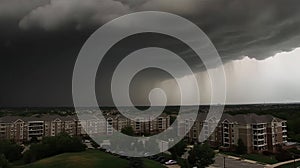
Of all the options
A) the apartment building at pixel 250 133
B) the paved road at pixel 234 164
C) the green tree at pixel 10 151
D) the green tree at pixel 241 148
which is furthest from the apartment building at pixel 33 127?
the paved road at pixel 234 164

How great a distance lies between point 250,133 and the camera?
1692 inches

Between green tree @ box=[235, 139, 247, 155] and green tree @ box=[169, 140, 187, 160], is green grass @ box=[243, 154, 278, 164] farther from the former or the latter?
green tree @ box=[169, 140, 187, 160]

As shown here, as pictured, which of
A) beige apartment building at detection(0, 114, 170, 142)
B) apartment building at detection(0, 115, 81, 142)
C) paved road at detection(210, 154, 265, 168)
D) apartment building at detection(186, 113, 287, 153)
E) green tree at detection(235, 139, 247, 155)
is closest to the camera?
paved road at detection(210, 154, 265, 168)

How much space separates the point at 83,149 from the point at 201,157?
16.8 m

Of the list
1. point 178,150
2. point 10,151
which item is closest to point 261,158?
point 178,150

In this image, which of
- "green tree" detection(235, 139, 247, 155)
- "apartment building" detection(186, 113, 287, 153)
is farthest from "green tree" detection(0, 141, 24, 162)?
"green tree" detection(235, 139, 247, 155)

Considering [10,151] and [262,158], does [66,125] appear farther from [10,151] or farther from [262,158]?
[262,158]

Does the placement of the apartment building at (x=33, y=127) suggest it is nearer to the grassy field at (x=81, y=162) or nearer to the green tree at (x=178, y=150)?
the grassy field at (x=81, y=162)

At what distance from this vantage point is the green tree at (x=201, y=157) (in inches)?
1169

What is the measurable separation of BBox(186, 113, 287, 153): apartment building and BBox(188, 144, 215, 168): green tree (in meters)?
→ 15.2

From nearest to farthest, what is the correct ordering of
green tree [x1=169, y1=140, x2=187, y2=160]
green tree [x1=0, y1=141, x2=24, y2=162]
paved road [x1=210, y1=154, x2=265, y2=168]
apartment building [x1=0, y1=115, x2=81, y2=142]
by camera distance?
paved road [x1=210, y1=154, x2=265, y2=168]
green tree [x1=0, y1=141, x2=24, y2=162]
green tree [x1=169, y1=140, x2=187, y2=160]
apartment building [x1=0, y1=115, x2=81, y2=142]

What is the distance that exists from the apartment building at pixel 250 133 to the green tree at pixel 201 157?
1519cm

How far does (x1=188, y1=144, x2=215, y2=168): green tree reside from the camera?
97.4 feet

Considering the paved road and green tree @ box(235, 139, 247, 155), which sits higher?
green tree @ box(235, 139, 247, 155)
